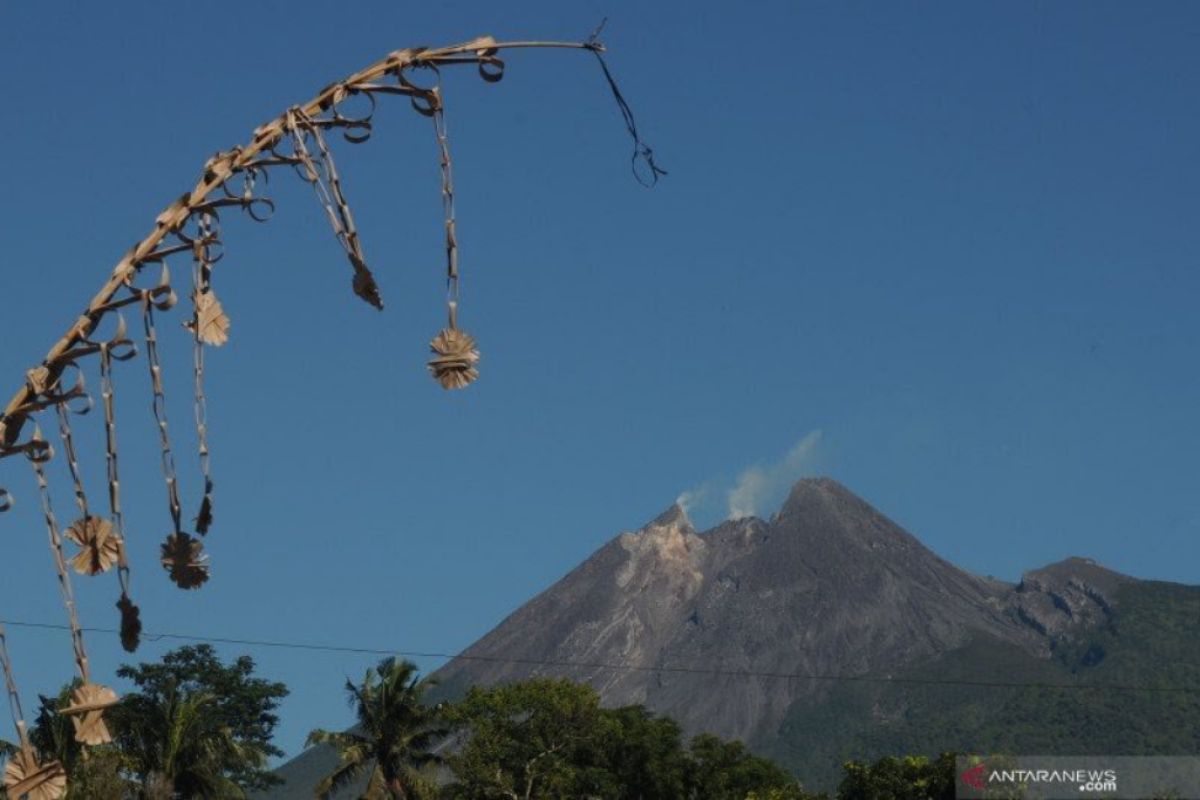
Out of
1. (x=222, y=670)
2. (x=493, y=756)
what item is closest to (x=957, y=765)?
(x=493, y=756)

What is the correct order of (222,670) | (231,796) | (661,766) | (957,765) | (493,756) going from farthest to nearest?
(222,670) → (661,766) → (493,756) → (957,765) → (231,796)

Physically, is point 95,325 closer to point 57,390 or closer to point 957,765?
point 57,390

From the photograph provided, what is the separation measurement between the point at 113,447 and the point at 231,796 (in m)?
48.9

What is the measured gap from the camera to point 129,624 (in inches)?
154

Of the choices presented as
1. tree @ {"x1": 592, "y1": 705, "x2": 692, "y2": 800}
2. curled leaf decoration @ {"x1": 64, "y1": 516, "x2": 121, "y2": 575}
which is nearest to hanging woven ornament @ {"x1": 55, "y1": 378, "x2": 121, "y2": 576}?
curled leaf decoration @ {"x1": 64, "y1": 516, "x2": 121, "y2": 575}

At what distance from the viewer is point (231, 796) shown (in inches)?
2002

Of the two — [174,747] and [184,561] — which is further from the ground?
[174,747]

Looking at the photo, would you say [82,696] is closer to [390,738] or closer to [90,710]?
[90,710]

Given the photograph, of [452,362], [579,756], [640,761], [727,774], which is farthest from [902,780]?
[452,362]

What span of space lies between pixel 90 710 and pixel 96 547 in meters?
0.35

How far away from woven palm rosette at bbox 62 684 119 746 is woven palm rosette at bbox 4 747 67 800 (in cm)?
8

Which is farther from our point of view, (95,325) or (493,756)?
(493,756)

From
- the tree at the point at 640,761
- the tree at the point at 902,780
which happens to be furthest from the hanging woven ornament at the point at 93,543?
the tree at the point at 640,761

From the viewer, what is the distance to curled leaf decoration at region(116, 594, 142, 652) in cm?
389
